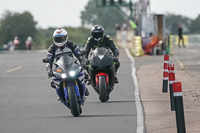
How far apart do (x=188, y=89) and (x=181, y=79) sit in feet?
11.8

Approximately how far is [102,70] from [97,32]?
1233 millimetres

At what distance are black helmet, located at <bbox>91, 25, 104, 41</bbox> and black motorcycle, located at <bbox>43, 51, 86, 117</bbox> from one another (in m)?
3.21

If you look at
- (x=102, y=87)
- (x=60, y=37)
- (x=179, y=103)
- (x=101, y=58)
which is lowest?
(x=102, y=87)

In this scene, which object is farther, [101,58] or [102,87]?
[101,58]

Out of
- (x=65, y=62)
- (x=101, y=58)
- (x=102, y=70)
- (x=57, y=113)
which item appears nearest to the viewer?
(x=65, y=62)

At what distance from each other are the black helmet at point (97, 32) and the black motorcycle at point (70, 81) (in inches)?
126

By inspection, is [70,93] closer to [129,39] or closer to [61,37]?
[61,37]

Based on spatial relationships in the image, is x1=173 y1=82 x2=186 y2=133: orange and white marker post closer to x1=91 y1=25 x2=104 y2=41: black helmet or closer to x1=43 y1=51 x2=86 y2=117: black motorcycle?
x1=43 y1=51 x2=86 y2=117: black motorcycle

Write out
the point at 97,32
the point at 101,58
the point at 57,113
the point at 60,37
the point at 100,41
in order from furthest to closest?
1. the point at 100,41
2. the point at 97,32
3. the point at 101,58
4. the point at 57,113
5. the point at 60,37

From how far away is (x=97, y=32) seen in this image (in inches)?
650

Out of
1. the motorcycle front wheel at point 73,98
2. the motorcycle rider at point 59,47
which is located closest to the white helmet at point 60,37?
the motorcycle rider at point 59,47

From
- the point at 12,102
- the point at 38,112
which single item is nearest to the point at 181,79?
the point at 12,102

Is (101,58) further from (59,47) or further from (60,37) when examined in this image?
(60,37)

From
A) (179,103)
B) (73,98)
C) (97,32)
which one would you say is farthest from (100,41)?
(179,103)
